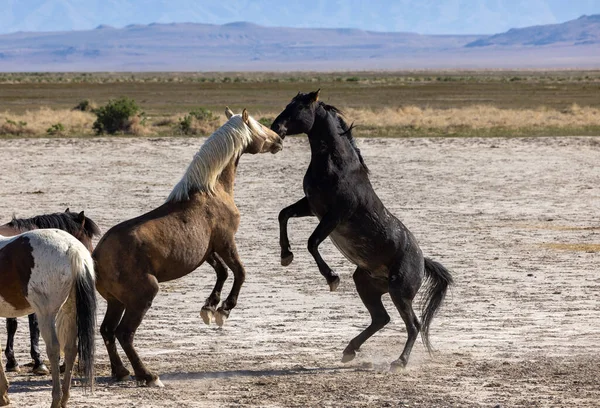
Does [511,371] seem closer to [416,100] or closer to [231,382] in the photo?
[231,382]

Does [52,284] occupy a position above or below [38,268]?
below

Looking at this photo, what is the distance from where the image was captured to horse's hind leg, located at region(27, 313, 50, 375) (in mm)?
8219

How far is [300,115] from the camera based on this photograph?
8.74m

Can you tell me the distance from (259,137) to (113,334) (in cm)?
196

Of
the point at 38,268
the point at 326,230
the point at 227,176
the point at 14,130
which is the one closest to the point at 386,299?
the point at 326,230

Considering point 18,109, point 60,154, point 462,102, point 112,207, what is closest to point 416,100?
point 462,102

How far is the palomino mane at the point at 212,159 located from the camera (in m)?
8.02

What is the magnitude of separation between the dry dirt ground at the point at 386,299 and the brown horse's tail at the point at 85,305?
16.4 inches

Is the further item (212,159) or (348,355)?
(348,355)

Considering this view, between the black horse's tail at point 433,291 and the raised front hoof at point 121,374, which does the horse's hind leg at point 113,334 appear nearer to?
the raised front hoof at point 121,374

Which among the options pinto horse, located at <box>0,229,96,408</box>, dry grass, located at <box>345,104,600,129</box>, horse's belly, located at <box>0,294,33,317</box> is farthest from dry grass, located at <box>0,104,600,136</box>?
pinto horse, located at <box>0,229,96,408</box>

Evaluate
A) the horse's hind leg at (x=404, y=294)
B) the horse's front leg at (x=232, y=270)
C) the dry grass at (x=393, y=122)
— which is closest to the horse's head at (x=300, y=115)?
the horse's front leg at (x=232, y=270)

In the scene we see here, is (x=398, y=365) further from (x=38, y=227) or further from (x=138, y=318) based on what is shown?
(x=38, y=227)

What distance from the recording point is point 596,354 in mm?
8719
